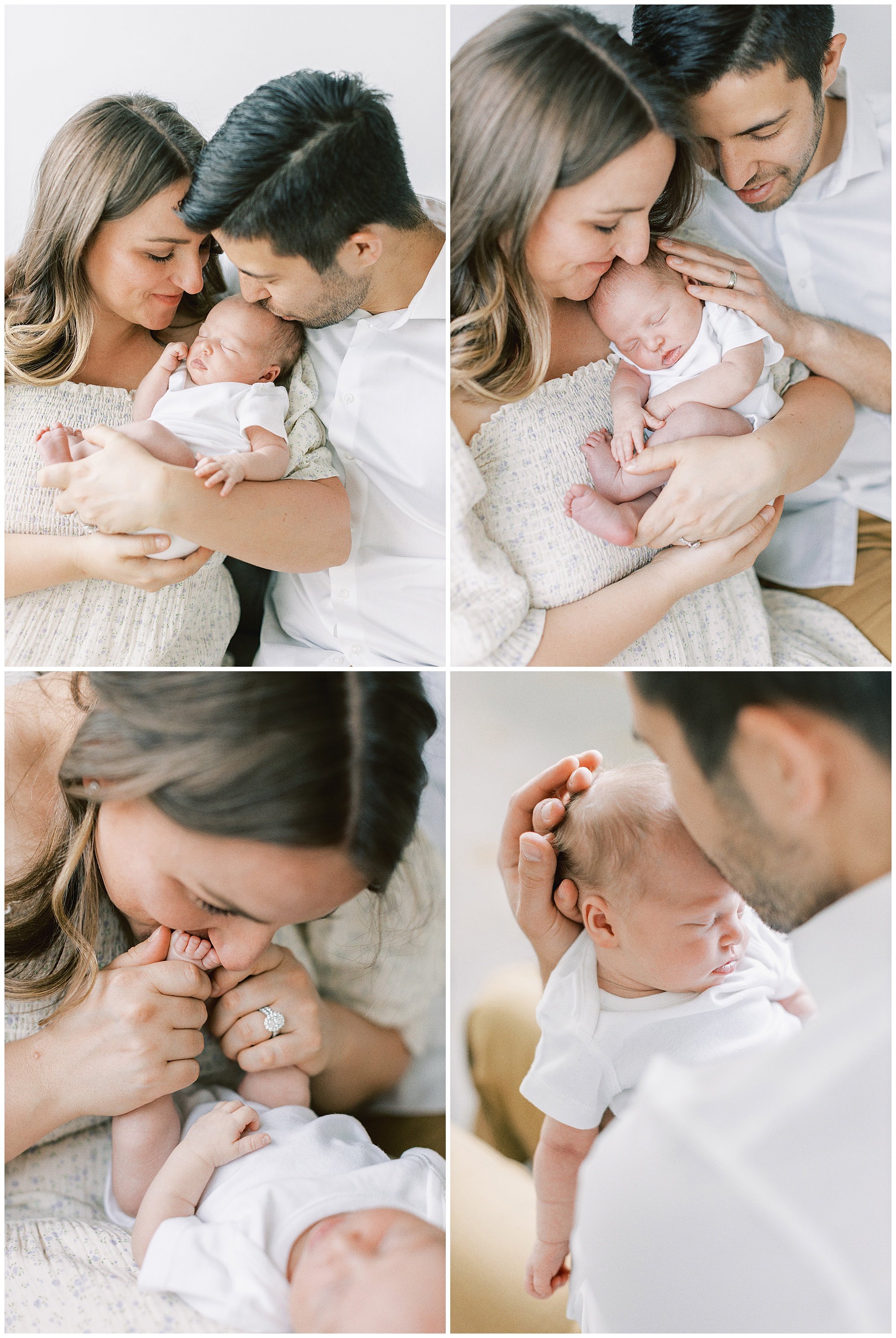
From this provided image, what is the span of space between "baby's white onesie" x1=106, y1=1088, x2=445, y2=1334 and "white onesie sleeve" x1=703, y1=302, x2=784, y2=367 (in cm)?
110

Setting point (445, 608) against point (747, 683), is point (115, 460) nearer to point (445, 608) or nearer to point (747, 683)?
point (445, 608)

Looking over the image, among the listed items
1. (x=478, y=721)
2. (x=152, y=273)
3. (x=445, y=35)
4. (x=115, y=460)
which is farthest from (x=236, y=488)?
(x=445, y=35)

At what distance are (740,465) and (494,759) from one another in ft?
1.58

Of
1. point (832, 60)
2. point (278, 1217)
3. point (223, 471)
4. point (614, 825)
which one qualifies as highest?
point (832, 60)

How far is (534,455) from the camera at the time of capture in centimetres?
121

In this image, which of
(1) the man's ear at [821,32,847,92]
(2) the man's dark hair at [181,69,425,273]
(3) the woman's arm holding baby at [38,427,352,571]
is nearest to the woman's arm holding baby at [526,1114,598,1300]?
(3) the woman's arm holding baby at [38,427,352,571]

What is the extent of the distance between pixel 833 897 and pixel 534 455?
0.68 m

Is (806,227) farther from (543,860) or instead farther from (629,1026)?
(629,1026)

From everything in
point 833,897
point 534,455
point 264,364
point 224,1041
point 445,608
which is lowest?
point 224,1041

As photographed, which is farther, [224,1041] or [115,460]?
[224,1041]

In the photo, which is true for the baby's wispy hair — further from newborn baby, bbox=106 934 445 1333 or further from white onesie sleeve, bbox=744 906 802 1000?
newborn baby, bbox=106 934 445 1333

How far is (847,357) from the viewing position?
1.25 meters

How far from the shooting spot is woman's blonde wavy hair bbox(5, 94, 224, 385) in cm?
115

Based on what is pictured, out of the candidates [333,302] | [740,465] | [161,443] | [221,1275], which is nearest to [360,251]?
[333,302]
